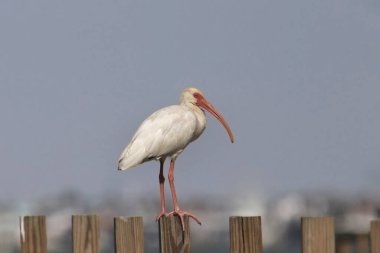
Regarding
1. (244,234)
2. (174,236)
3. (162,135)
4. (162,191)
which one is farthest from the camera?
(162,135)

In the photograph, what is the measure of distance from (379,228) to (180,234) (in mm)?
1171

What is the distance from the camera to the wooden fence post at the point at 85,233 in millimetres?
5379

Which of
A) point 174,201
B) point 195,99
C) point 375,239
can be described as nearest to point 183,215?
point 375,239

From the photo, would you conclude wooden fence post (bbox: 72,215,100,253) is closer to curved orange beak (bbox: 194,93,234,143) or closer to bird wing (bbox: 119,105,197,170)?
bird wing (bbox: 119,105,197,170)

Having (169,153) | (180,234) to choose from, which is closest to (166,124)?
(169,153)

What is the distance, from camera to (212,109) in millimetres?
10711

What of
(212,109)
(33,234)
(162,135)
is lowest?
(33,234)

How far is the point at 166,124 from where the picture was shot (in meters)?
9.82

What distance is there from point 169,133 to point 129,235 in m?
4.33

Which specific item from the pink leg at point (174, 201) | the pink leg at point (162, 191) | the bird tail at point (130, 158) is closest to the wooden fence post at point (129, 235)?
the pink leg at point (174, 201)

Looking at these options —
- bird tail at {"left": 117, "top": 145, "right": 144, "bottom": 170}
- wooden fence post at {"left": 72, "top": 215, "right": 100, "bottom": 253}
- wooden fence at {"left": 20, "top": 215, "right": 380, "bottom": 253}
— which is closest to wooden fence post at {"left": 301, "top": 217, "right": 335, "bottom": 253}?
wooden fence at {"left": 20, "top": 215, "right": 380, "bottom": 253}

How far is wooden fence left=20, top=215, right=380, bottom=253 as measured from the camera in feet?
17.7

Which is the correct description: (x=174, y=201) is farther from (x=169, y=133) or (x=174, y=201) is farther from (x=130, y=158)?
(x=169, y=133)

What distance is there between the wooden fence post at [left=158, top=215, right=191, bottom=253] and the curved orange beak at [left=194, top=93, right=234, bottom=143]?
4877 mm
